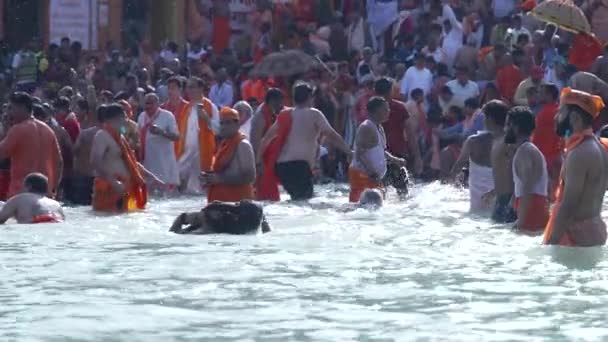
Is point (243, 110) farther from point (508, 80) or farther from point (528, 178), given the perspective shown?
point (528, 178)

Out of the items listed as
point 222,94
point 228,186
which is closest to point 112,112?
point 228,186

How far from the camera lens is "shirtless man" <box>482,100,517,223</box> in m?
14.5

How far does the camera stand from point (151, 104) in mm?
20516

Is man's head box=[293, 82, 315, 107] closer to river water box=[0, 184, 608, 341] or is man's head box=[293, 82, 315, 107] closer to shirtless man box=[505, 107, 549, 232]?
river water box=[0, 184, 608, 341]

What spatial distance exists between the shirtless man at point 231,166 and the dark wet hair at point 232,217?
143 centimetres

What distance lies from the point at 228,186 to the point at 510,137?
3105 millimetres

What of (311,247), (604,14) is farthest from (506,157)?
(604,14)

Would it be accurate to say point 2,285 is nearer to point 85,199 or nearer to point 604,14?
Result: point 85,199

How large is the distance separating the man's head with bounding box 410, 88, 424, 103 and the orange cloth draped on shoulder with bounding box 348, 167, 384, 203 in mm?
7102

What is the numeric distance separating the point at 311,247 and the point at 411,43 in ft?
45.1

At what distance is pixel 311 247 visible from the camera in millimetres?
13773

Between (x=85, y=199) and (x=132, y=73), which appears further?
(x=132, y=73)

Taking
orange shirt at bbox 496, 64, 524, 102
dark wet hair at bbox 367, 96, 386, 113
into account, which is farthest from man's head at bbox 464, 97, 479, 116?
dark wet hair at bbox 367, 96, 386, 113

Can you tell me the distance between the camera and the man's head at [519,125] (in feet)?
44.7
